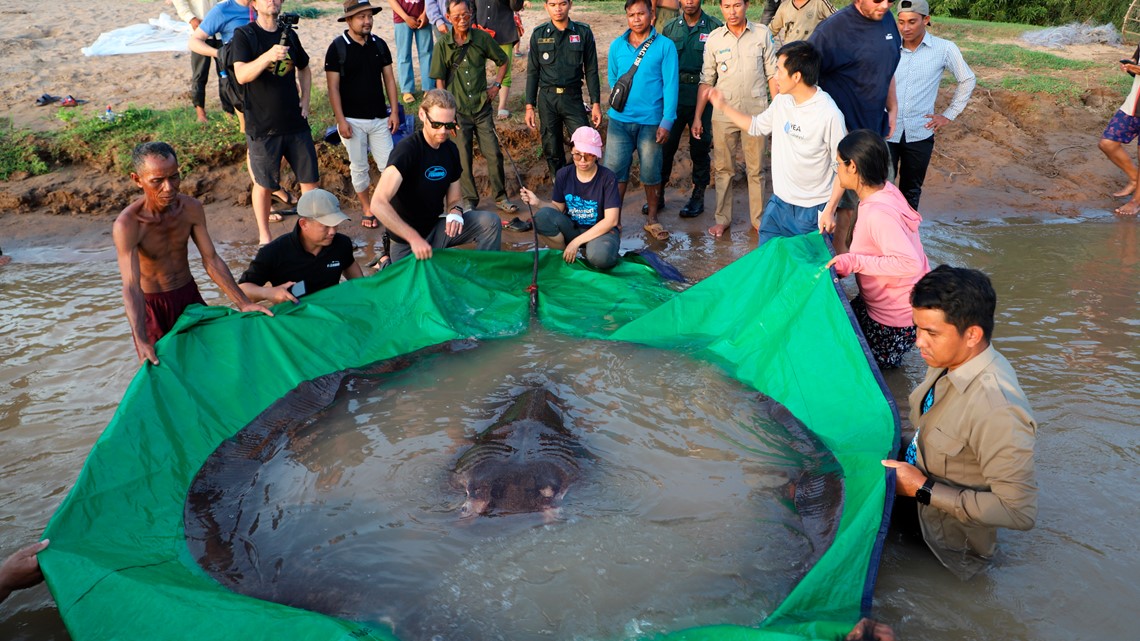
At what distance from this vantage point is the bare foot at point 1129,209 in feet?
28.4

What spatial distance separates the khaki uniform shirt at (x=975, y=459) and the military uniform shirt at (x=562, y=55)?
511 centimetres

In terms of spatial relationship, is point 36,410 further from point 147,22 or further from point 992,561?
point 147,22

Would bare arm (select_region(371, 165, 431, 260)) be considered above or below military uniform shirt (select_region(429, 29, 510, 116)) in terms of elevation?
below

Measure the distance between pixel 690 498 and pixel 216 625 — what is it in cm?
225

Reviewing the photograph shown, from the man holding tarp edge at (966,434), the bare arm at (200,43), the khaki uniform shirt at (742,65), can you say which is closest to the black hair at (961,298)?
the man holding tarp edge at (966,434)

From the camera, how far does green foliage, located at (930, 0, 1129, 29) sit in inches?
669

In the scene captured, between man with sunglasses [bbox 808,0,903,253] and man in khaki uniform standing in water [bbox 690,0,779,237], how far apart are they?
83 cm

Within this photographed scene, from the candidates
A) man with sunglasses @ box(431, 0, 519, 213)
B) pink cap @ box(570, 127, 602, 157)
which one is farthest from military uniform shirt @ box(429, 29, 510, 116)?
pink cap @ box(570, 127, 602, 157)

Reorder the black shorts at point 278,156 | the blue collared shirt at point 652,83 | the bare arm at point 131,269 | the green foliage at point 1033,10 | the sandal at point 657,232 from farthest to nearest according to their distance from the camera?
1. the green foliage at point 1033,10
2. the sandal at point 657,232
3. the blue collared shirt at point 652,83
4. the black shorts at point 278,156
5. the bare arm at point 131,269

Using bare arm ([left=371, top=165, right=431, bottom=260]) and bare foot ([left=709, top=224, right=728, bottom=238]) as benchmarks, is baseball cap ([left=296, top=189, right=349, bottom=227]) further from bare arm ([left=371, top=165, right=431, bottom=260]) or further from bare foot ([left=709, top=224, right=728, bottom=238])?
bare foot ([left=709, top=224, right=728, bottom=238])

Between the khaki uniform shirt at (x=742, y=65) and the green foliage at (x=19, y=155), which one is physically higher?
the khaki uniform shirt at (x=742, y=65)

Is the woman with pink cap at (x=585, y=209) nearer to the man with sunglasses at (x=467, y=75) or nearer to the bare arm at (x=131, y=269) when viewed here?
the man with sunglasses at (x=467, y=75)

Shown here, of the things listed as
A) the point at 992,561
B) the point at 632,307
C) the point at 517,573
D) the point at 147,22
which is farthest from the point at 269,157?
the point at 147,22

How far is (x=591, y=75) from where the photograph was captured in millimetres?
7770
